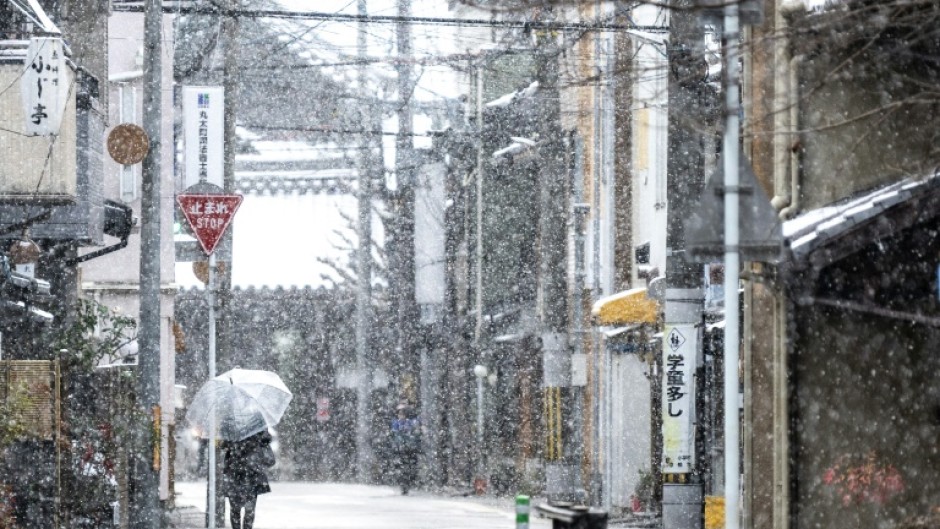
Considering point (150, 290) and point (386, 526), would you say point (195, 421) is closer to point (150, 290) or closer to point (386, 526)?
point (150, 290)

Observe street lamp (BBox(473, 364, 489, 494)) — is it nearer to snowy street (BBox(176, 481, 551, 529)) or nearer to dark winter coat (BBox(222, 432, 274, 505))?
snowy street (BBox(176, 481, 551, 529))

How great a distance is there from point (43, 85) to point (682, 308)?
640 centimetres

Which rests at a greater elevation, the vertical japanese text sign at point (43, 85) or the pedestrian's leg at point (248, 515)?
the vertical japanese text sign at point (43, 85)

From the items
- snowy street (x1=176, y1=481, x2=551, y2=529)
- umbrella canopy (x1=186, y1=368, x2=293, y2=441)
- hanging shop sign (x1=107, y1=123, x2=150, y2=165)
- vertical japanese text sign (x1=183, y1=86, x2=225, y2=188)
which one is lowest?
snowy street (x1=176, y1=481, x2=551, y2=529)

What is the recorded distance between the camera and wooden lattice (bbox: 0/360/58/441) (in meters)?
14.1

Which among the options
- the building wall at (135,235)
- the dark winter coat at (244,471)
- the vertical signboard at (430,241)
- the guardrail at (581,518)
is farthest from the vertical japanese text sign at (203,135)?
the vertical signboard at (430,241)

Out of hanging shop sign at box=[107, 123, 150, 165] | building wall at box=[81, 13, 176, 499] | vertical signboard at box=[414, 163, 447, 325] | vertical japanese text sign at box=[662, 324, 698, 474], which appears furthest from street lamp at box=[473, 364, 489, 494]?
vertical japanese text sign at box=[662, 324, 698, 474]

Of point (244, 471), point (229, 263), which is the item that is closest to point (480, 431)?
point (229, 263)

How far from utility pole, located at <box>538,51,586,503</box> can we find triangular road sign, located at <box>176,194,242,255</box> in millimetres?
10089

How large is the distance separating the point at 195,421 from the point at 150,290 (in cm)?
204

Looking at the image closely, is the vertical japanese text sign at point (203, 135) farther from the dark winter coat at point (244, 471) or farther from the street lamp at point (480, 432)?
the street lamp at point (480, 432)

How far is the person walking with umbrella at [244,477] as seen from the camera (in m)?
18.0

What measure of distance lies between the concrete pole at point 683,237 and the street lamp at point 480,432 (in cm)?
2179

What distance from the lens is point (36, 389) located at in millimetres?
14391
